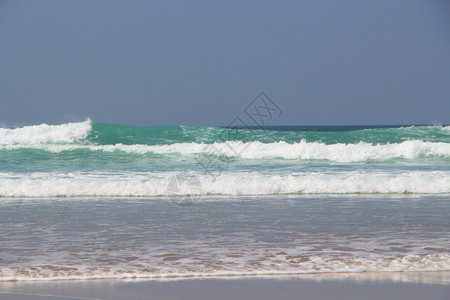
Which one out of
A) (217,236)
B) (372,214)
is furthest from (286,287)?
(372,214)

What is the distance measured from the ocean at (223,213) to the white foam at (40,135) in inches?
92.3

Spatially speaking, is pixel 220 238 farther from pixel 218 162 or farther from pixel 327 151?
pixel 327 151

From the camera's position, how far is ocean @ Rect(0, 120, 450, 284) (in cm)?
422

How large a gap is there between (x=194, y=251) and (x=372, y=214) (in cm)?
322

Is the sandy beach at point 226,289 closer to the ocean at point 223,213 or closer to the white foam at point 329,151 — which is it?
the ocean at point 223,213

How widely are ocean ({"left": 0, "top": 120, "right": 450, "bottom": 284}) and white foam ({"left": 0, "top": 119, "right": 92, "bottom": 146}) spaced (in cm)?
234

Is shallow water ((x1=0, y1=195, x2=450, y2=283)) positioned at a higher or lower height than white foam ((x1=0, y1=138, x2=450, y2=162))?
lower

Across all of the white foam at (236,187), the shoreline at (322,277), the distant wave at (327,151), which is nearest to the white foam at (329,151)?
the distant wave at (327,151)

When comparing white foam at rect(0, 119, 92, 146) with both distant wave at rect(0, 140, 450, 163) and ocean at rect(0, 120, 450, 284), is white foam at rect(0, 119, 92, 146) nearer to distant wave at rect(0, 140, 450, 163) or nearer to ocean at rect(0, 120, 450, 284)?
distant wave at rect(0, 140, 450, 163)

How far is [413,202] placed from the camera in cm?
806

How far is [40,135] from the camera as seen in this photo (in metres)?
19.0

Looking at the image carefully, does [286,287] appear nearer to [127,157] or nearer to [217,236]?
[217,236]

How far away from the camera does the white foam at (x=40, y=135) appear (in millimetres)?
18891

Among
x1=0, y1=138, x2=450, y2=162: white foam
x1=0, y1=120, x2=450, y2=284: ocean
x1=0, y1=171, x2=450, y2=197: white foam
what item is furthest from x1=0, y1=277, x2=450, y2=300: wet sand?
x1=0, y1=138, x2=450, y2=162: white foam
